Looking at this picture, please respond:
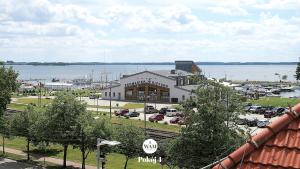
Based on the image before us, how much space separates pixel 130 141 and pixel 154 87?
65237mm

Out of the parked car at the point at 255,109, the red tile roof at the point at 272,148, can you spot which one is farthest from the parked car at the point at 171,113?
the red tile roof at the point at 272,148

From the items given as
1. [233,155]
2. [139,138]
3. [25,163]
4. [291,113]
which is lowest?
[25,163]

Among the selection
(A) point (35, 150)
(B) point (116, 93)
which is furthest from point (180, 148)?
(B) point (116, 93)

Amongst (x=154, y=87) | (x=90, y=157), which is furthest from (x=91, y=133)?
(x=154, y=87)

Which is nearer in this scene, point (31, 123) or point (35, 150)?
point (31, 123)

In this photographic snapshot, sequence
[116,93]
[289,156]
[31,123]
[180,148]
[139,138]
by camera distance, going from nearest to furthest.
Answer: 1. [289,156]
2. [180,148]
3. [139,138]
4. [31,123]
5. [116,93]

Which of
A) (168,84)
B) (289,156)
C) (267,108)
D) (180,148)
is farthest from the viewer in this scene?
(168,84)

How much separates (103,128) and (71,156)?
9.49 metres

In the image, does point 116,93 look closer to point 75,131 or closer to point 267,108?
point 267,108

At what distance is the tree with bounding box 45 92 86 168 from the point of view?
40656 millimetres

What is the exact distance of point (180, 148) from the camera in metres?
27.7

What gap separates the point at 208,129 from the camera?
87.1 feet

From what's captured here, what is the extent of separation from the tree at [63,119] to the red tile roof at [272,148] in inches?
1401

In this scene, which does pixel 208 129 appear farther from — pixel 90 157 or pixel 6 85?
pixel 6 85
